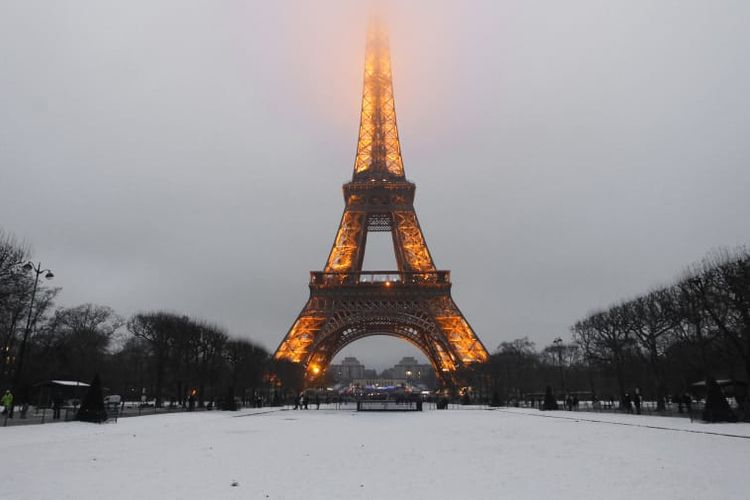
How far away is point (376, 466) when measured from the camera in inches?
454

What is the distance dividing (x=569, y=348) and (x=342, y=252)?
48.1 metres

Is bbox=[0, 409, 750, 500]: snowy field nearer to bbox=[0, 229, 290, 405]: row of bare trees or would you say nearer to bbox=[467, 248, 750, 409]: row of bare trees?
bbox=[467, 248, 750, 409]: row of bare trees

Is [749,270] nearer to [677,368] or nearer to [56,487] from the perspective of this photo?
[677,368]

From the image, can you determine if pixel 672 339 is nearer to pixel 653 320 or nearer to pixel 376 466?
pixel 653 320

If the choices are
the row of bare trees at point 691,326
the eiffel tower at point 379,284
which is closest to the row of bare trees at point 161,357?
the eiffel tower at point 379,284

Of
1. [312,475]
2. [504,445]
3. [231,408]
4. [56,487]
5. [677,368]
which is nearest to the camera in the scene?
[56,487]

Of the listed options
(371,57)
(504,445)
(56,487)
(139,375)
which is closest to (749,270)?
(504,445)

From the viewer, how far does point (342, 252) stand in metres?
66.1

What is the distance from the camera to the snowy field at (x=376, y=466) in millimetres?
8516

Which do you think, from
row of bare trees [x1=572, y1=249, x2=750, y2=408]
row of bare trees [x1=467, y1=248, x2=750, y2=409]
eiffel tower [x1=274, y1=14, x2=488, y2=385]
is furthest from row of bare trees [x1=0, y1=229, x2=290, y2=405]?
row of bare trees [x1=572, y1=249, x2=750, y2=408]

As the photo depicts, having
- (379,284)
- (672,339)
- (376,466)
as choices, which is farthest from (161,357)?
(672,339)

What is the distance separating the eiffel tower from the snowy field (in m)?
40.2

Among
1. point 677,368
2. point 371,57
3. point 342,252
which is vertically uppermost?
point 371,57

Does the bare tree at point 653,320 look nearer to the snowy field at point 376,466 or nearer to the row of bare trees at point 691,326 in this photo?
the row of bare trees at point 691,326
